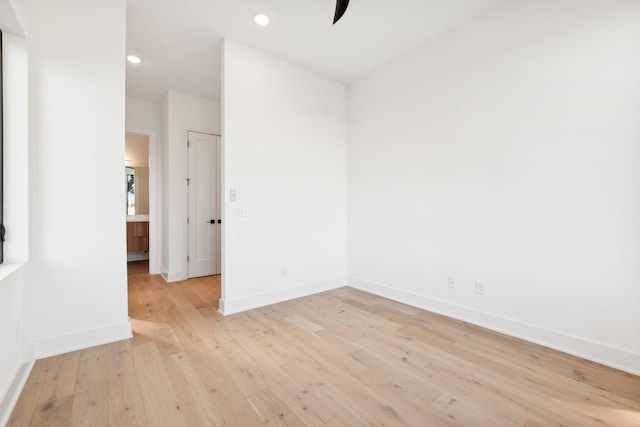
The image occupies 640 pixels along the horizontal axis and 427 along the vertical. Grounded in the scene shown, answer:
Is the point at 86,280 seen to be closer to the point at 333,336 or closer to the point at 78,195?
the point at 78,195

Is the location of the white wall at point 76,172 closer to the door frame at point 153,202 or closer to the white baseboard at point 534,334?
the door frame at point 153,202

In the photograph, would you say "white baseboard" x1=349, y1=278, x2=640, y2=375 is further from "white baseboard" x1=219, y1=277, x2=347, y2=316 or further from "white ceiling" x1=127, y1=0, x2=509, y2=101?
"white ceiling" x1=127, y1=0, x2=509, y2=101

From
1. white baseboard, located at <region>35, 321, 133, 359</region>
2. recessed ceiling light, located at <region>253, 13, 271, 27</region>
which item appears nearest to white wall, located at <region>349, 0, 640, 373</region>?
recessed ceiling light, located at <region>253, 13, 271, 27</region>

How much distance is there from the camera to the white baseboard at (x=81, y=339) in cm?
203

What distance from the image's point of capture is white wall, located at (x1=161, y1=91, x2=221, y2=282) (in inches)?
166

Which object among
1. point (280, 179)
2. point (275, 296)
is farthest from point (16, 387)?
point (280, 179)

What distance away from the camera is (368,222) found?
3.71 meters

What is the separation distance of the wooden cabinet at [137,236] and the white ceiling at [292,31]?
312cm

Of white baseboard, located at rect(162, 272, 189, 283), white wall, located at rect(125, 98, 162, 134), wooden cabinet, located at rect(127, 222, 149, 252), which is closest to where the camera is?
white baseboard, located at rect(162, 272, 189, 283)

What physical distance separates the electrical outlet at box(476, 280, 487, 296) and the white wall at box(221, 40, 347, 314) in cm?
176

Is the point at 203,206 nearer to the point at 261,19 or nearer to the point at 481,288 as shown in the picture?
the point at 261,19

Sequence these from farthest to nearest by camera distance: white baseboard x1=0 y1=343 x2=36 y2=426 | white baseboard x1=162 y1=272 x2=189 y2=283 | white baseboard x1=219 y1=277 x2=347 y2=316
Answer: white baseboard x1=162 y1=272 x2=189 y2=283
white baseboard x1=219 y1=277 x2=347 y2=316
white baseboard x1=0 y1=343 x2=36 y2=426

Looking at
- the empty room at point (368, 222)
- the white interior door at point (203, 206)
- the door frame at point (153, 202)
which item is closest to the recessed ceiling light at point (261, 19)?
the empty room at point (368, 222)

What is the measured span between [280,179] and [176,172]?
1970mm
